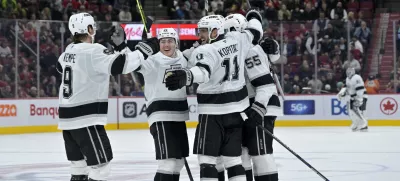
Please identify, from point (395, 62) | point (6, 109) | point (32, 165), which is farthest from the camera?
point (395, 62)

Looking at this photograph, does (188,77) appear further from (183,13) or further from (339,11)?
(183,13)

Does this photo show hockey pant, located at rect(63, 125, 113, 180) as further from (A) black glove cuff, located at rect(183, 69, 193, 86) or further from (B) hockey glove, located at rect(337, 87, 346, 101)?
(B) hockey glove, located at rect(337, 87, 346, 101)

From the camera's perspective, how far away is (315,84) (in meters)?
20.4

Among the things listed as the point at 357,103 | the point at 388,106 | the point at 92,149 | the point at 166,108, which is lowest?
the point at 388,106

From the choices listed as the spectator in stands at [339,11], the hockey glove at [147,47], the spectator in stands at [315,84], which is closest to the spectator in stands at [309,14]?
the spectator in stands at [339,11]

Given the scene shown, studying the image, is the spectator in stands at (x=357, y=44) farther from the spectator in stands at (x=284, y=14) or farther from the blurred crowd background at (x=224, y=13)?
the spectator in stands at (x=284, y=14)

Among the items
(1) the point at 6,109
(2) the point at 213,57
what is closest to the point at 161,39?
(2) the point at 213,57

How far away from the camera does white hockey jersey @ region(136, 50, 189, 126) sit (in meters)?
6.90

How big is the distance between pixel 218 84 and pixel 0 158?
19.3ft

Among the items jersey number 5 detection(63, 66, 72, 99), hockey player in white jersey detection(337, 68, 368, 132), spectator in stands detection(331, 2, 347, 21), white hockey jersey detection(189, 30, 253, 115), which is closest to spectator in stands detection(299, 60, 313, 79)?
hockey player in white jersey detection(337, 68, 368, 132)

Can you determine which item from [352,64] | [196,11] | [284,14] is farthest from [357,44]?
[196,11]

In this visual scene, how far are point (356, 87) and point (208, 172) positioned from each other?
1237 cm

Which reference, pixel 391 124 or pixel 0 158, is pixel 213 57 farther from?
pixel 391 124

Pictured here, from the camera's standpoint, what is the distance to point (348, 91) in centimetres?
1880
